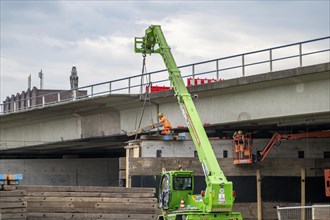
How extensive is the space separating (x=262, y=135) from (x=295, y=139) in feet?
16.2

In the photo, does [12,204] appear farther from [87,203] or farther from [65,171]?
[65,171]

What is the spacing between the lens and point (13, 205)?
23812 millimetres

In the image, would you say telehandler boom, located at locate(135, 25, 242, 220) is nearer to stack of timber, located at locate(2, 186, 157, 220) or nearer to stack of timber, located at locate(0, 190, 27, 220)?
stack of timber, located at locate(2, 186, 157, 220)

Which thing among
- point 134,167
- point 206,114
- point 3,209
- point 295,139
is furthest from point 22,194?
point 295,139

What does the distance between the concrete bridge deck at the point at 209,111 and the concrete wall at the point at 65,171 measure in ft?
6.25

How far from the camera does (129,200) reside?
26.7 m

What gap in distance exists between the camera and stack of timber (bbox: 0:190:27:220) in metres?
23.6

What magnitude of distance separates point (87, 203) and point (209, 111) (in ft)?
37.5

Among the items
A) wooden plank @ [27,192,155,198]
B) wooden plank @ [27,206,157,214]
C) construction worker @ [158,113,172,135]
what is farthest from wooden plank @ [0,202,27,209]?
construction worker @ [158,113,172,135]

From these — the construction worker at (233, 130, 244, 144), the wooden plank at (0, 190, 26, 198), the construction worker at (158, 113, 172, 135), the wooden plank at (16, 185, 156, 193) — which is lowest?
the wooden plank at (0, 190, 26, 198)

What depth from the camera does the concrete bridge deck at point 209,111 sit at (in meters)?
31.1

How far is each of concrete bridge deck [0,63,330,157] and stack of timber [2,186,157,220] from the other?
834 cm

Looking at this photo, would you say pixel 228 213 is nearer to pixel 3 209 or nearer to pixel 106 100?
pixel 3 209

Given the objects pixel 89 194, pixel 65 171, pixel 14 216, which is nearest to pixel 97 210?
pixel 89 194
